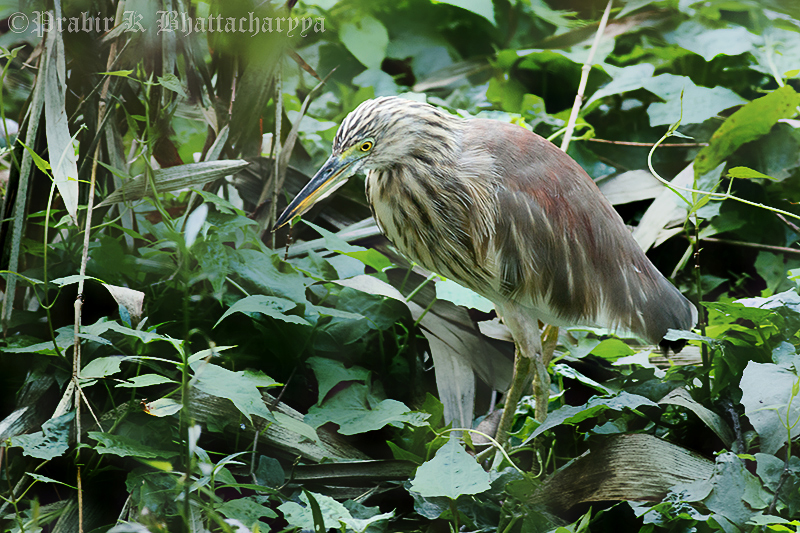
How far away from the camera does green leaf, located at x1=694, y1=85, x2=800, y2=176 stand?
233 centimetres

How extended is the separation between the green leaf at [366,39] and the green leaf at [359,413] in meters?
2.04

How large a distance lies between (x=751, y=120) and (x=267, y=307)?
1959 mm

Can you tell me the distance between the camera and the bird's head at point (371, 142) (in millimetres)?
1867

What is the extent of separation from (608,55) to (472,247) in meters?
2.18

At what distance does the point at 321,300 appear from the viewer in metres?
2.27

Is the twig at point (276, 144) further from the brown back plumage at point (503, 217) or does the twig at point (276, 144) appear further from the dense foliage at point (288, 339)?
the brown back plumage at point (503, 217)

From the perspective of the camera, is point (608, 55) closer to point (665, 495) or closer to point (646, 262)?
point (646, 262)

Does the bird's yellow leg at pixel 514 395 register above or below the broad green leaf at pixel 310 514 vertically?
below

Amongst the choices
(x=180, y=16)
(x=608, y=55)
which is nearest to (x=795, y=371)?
(x=180, y=16)

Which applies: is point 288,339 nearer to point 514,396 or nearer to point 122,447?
point 122,447

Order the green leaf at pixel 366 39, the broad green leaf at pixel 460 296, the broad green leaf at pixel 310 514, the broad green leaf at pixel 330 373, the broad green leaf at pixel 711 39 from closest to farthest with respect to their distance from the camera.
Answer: the broad green leaf at pixel 310 514 < the broad green leaf at pixel 330 373 < the broad green leaf at pixel 460 296 < the broad green leaf at pixel 711 39 < the green leaf at pixel 366 39

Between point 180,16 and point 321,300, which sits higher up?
point 180,16

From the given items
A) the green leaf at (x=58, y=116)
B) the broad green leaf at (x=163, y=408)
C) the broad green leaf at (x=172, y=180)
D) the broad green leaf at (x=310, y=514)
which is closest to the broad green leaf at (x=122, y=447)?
the broad green leaf at (x=163, y=408)

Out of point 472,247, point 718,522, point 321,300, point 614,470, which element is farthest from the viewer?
point 321,300
